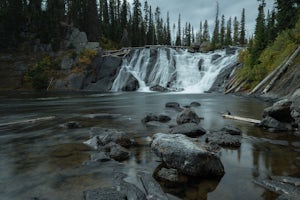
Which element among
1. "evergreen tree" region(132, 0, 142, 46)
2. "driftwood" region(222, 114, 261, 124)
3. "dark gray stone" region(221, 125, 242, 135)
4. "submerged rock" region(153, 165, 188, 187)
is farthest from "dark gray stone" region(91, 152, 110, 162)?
"evergreen tree" region(132, 0, 142, 46)

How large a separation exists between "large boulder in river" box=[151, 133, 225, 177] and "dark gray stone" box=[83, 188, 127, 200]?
185cm

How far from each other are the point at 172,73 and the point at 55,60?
23.5m

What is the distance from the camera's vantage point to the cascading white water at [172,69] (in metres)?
39.7

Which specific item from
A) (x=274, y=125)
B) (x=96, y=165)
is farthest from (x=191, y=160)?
(x=274, y=125)

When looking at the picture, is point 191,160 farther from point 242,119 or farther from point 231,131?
point 242,119

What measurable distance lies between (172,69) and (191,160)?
1479 inches

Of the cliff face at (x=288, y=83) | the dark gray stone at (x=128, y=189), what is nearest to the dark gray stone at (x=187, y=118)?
the dark gray stone at (x=128, y=189)

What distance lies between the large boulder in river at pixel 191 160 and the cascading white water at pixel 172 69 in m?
30.9

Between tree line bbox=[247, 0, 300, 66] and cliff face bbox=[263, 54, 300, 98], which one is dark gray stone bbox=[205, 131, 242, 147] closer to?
cliff face bbox=[263, 54, 300, 98]

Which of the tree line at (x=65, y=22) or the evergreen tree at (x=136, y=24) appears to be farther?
the evergreen tree at (x=136, y=24)

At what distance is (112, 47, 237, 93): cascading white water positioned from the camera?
39.7 meters

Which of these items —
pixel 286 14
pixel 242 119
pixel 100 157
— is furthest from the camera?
pixel 286 14

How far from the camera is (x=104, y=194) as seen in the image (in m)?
5.25

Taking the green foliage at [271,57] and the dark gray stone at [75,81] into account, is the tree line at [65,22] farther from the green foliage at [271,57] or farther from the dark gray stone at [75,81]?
the green foliage at [271,57]
